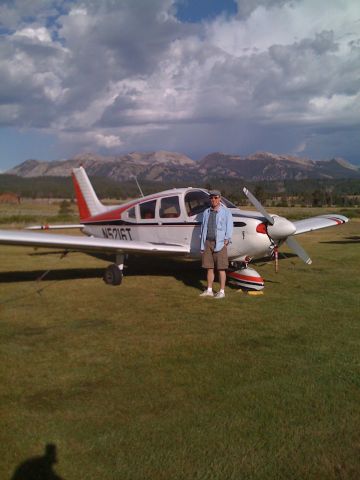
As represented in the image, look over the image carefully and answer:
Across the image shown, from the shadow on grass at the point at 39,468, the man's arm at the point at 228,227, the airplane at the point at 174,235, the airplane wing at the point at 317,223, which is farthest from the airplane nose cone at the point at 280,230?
the shadow on grass at the point at 39,468

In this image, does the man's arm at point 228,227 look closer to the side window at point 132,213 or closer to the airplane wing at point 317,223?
the side window at point 132,213

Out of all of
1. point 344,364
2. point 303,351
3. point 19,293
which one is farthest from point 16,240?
point 344,364

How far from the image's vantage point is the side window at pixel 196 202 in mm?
9625

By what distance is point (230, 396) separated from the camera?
13.7ft

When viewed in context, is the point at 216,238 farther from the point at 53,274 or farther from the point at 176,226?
the point at 53,274

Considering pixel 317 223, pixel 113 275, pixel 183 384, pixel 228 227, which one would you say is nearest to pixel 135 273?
pixel 113 275

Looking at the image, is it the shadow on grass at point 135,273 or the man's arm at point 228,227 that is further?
the shadow on grass at point 135,273

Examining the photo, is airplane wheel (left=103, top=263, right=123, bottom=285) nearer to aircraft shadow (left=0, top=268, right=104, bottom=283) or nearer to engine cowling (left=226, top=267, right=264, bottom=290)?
aircraft shadow (left=0, top=268, right=104, bottom=283)

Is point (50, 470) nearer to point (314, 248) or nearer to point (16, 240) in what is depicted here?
point (16, 240)

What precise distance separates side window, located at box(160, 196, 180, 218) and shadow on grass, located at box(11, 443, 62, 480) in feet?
22.8

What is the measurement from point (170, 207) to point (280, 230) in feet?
8.68

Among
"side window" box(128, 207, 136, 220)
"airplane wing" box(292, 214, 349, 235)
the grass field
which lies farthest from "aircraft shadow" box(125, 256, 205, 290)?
"airplane wing" box(292, 214, 349, 235)

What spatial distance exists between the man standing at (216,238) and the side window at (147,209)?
2.28 meters

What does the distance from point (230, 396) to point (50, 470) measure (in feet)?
5.68
